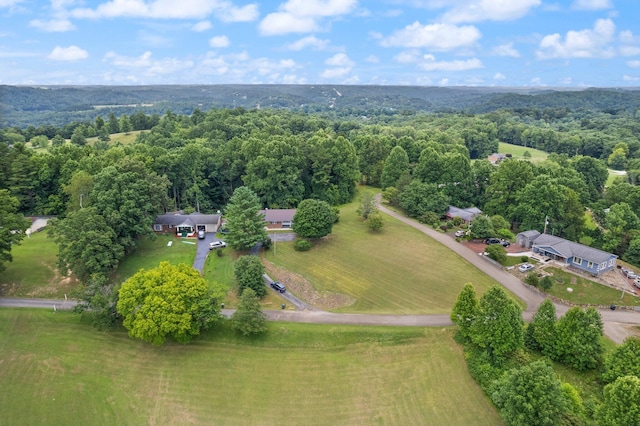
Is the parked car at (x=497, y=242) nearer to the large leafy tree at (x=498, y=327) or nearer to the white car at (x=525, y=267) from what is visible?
the white car at (x=525, y=267)

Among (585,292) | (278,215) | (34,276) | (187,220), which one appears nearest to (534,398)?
(585,292)

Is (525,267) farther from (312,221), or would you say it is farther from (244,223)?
(244,223)

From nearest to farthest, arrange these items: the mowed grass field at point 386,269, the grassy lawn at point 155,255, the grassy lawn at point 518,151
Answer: the mowed grass field at point 386,269
the grassy lawn at point 155,255
the grassy lawn at point 518,151

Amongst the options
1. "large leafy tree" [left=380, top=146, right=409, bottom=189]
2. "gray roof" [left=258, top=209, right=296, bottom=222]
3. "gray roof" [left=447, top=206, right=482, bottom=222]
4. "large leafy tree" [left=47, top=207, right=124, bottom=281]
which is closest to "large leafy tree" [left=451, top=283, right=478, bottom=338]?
"gray roof" [left=447, top=206, right=482, bottom=222]

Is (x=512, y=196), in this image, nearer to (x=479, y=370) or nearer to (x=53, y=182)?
(x=479, y=370)

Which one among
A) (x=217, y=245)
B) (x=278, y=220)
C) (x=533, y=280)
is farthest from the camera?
(x=278, y=220)

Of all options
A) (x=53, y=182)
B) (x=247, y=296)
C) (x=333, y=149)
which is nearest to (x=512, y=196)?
(x=333, y=149)

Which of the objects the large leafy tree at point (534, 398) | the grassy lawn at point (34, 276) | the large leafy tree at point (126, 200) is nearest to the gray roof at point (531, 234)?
the large leafy tree at point (534, 398)
